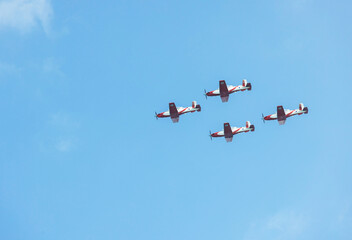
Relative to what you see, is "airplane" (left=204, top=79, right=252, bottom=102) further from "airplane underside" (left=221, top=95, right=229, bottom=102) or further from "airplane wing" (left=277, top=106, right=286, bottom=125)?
"airplane wing" (left=277, top=106, right=286, bottom=125)

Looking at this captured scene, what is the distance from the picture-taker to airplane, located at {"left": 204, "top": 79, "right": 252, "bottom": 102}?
415 ft

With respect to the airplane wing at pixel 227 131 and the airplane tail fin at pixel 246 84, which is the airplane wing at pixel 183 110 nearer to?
the airplane wing at pixel 227 131

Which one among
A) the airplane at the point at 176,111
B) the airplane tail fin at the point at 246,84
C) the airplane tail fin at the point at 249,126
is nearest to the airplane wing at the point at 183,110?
the airplane at the point at 176,111

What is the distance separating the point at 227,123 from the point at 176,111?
10770mm

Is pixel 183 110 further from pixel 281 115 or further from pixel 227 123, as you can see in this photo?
pixel 281 115

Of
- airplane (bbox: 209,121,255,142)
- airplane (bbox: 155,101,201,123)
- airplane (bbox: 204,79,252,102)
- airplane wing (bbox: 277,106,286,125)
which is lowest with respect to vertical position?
airplane (bbox: 209,121,255,142)

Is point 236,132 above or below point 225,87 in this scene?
below

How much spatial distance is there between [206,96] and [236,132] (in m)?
9.86

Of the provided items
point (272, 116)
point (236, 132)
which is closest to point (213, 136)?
point (236, 132)

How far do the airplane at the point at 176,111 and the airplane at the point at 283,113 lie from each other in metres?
14.8

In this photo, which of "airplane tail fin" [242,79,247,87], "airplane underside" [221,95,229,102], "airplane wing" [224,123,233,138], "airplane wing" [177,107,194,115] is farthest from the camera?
"airplane tail fin" [242,79,247,87]

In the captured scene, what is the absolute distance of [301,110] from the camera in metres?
130

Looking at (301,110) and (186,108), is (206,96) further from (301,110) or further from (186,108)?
(301,110)

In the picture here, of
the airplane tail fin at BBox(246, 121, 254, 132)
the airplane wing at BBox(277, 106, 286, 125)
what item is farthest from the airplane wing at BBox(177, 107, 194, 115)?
the airplane wing at BBox(277, 106, 286, 125)
